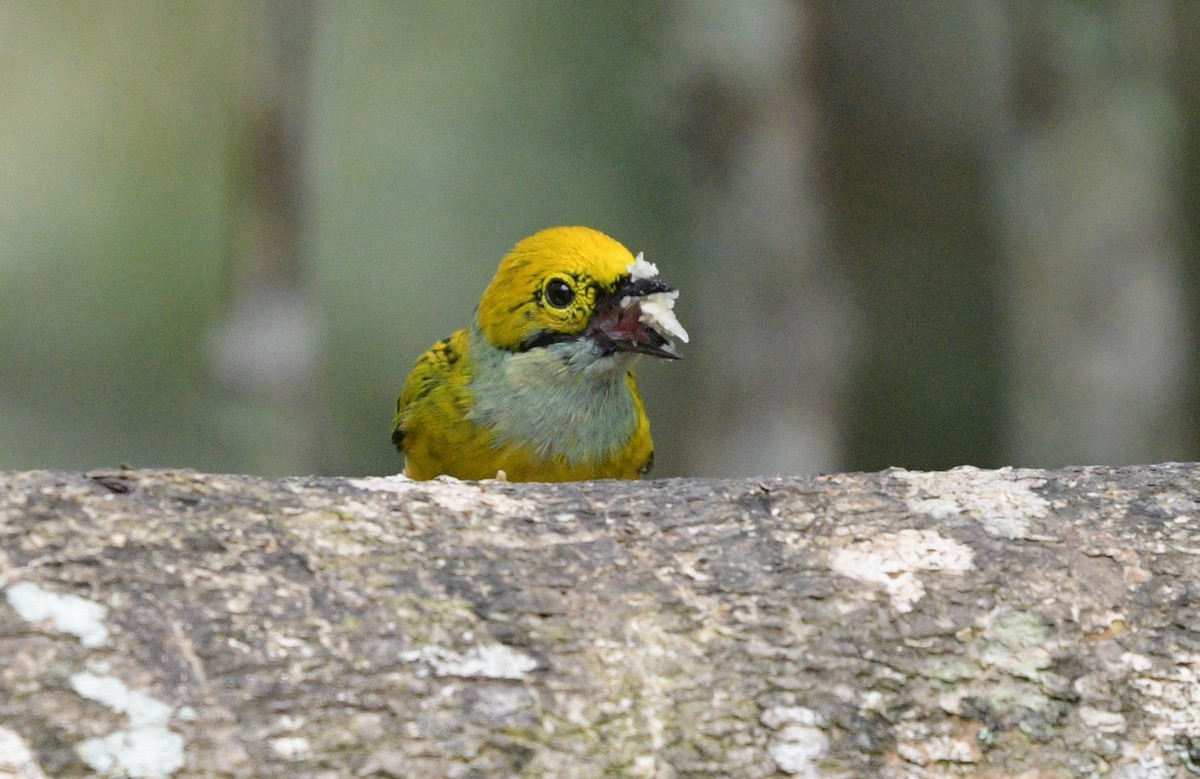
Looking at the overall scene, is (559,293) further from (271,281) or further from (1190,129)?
(1190,129)

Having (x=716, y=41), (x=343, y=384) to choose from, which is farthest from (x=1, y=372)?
(x=716, y=41)

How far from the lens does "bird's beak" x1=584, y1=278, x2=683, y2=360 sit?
447 cm

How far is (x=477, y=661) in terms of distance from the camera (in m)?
2.41

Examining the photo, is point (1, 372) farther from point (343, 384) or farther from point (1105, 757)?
point (1105, 757)

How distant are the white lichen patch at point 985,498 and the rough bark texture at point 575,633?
11 mm

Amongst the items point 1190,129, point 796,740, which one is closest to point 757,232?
point 796,740

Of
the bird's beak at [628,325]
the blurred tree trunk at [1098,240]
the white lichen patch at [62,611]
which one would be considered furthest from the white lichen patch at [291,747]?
the blurred tree trunk at [1098,240]

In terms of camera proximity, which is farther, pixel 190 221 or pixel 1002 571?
pixel 190 221

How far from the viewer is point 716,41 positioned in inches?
253

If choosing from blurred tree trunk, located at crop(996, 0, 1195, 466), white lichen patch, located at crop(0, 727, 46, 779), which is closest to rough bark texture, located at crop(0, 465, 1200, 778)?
white lichen patch, located at crop(0, 727, 46, 779)

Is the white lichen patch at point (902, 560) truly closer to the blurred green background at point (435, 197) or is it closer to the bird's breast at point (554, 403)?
Answer: the bird's breast at point (554, 403)

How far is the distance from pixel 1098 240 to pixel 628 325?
278 cm

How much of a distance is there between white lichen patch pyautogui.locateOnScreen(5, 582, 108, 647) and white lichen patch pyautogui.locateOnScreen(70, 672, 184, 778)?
0.23ft

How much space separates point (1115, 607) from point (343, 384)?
863cm
